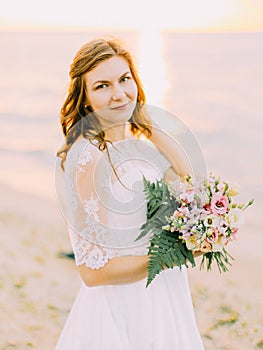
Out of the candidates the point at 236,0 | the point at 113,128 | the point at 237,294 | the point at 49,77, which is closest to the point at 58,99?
the point at 49,77

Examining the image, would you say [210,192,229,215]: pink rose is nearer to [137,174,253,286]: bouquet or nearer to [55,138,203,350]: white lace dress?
A: [137,174,253,286]: bouquet

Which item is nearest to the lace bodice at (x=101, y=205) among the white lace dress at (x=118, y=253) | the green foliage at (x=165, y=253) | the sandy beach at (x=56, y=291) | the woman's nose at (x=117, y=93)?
the white lace dress at (x=118, y=253)

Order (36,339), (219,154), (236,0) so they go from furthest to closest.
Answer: (236,0) → (219,154) → (36,339)

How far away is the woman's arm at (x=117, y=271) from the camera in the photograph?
2434 mm

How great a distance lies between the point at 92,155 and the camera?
8.04ft

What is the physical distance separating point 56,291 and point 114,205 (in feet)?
11.3

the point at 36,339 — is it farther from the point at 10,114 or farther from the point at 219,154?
the point at 10,114

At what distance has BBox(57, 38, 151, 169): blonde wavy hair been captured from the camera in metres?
2.54

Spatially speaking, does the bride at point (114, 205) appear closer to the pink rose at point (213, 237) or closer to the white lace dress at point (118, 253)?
the white lace dress at point (118, 253)

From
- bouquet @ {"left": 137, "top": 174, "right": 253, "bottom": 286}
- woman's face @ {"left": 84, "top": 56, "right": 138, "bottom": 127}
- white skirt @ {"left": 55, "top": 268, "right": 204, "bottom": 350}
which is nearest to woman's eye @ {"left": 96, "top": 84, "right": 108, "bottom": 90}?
woman's face @ {"left": 84, "top": 56, "right": 138, "bottom": 127}

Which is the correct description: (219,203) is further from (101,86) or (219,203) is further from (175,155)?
(101,86)

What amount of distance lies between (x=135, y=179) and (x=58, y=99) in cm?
1618

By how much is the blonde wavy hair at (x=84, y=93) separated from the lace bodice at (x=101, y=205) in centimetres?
7

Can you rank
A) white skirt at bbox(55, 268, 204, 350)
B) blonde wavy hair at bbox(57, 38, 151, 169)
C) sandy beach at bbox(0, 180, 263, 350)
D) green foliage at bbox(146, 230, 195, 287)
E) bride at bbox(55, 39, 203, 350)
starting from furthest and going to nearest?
sandy beach at bbox(0, 180, 263, 350)
white skirt at bbox(55, 268, 204, 350)
blonde wavy hair at bbox(57, 38, 151, 169)
bride at bbox(55, 39, 203, 350)
green foliage at bbox(146, 230, 195, 287)
